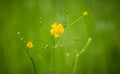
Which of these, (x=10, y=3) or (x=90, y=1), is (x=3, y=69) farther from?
(x=90, y=1)

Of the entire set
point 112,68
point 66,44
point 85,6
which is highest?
point 85,6

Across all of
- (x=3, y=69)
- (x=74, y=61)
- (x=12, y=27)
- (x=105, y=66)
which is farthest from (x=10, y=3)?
(x=105, y=66)

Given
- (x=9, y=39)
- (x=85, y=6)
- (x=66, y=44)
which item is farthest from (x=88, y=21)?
(x=9, y=39)

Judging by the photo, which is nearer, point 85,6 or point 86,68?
point 86,68

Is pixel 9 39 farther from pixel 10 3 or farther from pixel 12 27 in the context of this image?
pixel 10 3

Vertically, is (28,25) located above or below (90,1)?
below

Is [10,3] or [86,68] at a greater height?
[10,3]
